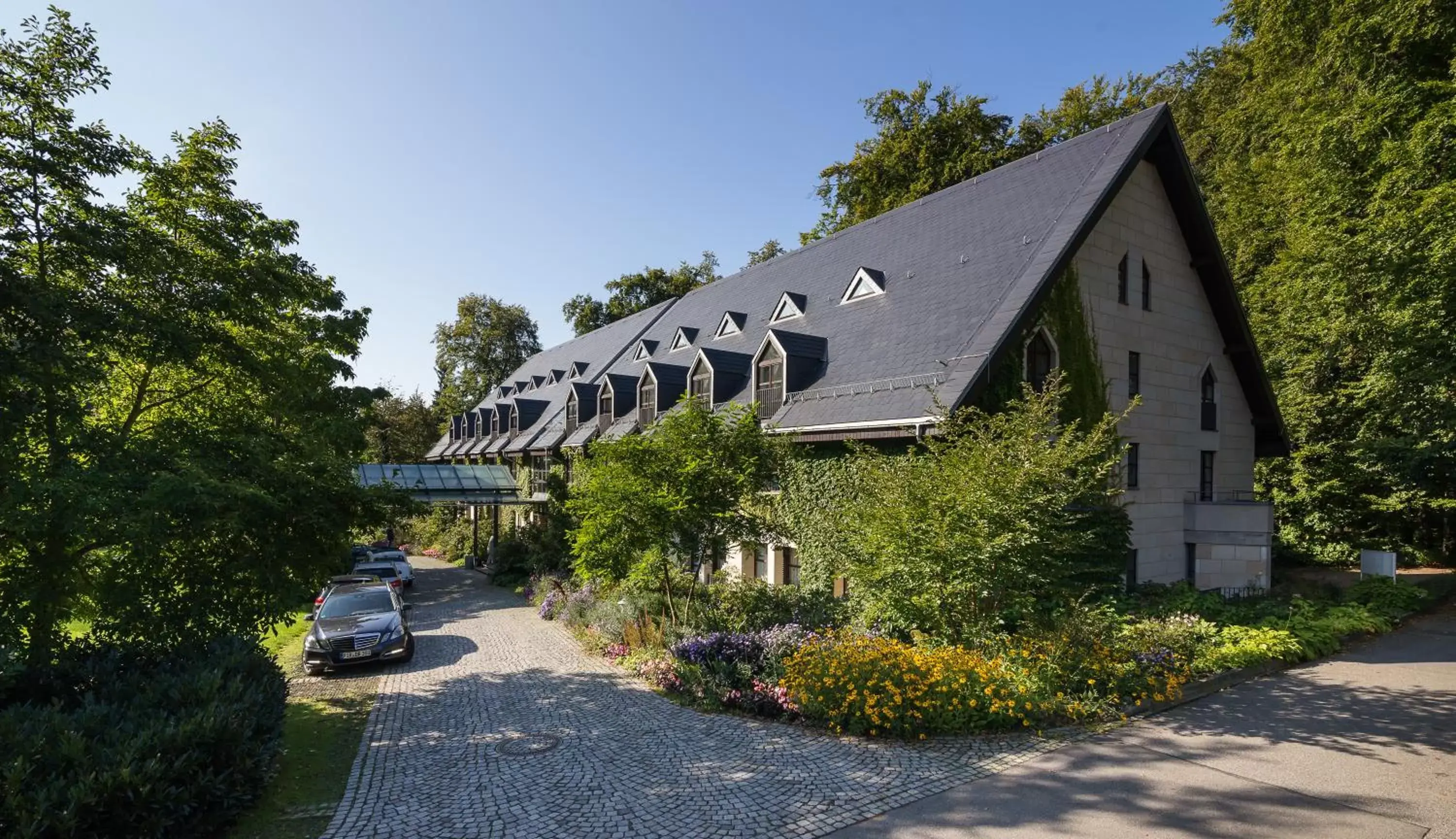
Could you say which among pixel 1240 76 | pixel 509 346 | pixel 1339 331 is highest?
pixel 1240 76

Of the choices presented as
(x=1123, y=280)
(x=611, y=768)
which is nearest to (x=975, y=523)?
(x=611, y=768)

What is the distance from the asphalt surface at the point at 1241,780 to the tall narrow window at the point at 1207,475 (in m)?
9.32

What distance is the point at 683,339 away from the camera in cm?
2627

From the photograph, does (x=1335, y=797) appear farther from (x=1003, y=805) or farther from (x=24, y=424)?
(x=24, y=424)

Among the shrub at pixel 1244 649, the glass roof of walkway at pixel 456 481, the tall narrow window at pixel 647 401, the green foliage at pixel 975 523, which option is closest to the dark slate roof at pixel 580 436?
the tall narrow window at pixel 647 401

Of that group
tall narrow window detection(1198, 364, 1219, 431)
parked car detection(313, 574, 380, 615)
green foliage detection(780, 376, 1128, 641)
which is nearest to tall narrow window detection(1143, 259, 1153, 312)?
tall narrow window detection(1198, 364, 1219, 431)

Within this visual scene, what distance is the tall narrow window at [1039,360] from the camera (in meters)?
14.5

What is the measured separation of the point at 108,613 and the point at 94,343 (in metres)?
3.38

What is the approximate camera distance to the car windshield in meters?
14.7

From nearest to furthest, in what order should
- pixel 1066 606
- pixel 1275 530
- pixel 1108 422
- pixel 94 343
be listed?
pixel 94 343 → pixel 1108 422 → pixel 1066 606 → pixel 1275 530

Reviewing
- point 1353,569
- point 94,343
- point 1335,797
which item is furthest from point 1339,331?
point 94,343

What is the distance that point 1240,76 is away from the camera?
32.2 metres

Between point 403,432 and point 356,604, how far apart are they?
126 ft

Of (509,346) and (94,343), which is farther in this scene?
(509,346)
